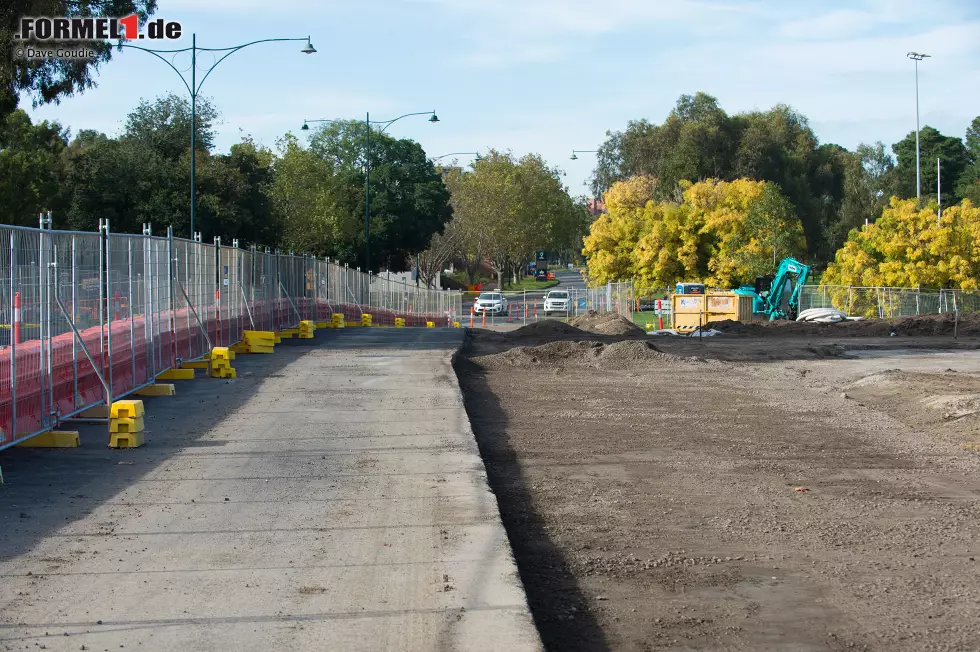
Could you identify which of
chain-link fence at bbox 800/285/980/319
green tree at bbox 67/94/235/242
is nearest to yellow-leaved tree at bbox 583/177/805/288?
chain-link fence at bbox 800/285/980/319

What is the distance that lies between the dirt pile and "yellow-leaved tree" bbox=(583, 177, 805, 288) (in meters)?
37.2

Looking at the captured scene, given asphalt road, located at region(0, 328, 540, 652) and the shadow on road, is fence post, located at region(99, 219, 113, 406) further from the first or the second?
the shadow on road

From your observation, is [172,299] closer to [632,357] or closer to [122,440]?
[122,440]

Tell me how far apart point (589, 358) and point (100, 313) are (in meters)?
14.2

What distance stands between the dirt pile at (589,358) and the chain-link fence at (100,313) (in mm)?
6411

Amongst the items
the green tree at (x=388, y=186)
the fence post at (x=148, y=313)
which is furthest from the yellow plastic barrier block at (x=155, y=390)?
the green tree at (x=388, y=186)

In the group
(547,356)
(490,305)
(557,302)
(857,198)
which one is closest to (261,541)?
(547,356)

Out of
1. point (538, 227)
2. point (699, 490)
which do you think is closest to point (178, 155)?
point (699, 490)

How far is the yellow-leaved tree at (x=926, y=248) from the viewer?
55.0 m

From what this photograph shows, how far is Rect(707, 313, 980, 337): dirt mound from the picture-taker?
4022 centimetres

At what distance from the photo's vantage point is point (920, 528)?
896 centimetres

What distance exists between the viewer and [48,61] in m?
30.2

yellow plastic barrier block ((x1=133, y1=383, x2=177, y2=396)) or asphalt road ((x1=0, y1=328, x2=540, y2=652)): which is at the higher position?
yellow plastic barrier block ((x1=133, y1=383, x2=177, y2=396))

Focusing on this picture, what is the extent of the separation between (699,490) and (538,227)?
92779 millimetres
